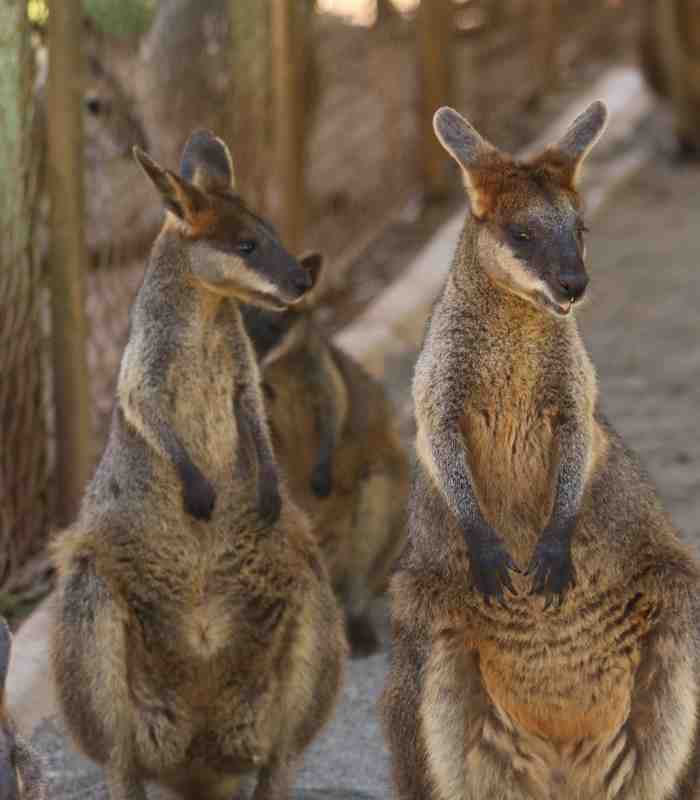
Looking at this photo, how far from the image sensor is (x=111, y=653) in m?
4.73

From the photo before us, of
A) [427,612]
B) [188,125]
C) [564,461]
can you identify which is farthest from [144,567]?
[188,125]

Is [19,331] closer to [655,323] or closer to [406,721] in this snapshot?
[406,721]

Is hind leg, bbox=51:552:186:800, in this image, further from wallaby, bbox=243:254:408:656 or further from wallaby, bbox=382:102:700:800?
wallaby, bbox=243:254:408:656

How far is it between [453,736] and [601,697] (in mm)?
355

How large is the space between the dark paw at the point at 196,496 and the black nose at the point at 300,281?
0.56 m

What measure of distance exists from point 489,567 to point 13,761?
1167 mm

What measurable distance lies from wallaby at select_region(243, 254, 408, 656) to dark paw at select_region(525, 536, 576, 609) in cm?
201

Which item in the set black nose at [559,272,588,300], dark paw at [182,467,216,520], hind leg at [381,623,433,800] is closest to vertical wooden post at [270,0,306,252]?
dark paw at [182,467,216,520]

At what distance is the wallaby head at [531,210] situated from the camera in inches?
167

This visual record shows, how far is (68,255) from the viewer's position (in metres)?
6.39

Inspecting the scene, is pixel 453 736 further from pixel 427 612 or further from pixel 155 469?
pixel 155 469

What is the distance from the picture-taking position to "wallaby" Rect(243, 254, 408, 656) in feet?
20.9

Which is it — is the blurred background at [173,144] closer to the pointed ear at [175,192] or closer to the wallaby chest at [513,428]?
the pointed ear at [175,192]

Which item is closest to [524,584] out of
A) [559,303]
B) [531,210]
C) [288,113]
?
[559,303]
